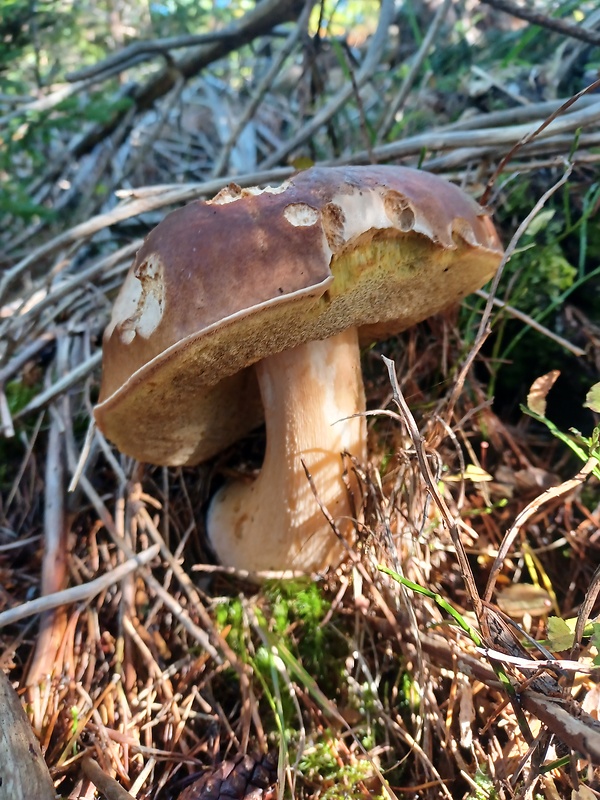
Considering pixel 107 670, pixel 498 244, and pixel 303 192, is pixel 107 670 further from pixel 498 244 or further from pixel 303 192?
pixel 498 244

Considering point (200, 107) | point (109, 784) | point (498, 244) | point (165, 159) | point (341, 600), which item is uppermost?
point (200, 107)

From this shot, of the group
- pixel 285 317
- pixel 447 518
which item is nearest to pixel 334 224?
pixel 285 317

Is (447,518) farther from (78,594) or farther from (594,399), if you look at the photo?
(78,594)

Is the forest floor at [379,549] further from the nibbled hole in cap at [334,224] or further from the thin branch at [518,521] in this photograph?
the nibbled hole in cap at [334,224]

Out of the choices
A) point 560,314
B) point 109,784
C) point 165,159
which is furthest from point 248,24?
point 109,784

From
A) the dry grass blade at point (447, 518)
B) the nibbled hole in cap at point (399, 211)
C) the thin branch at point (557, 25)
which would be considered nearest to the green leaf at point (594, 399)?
the dry grass blade at point (447, 518)

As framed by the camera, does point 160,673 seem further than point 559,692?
Answer: Yes

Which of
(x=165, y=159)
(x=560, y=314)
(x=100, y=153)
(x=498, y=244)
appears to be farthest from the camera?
(x=165, y=159)

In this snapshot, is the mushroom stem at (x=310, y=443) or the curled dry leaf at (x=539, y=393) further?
the mushroom stem at (x=310, y=443)

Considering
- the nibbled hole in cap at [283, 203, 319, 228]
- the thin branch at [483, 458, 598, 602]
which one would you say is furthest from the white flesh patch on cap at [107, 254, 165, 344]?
the thin branch at [483, 458, 598, 602]
